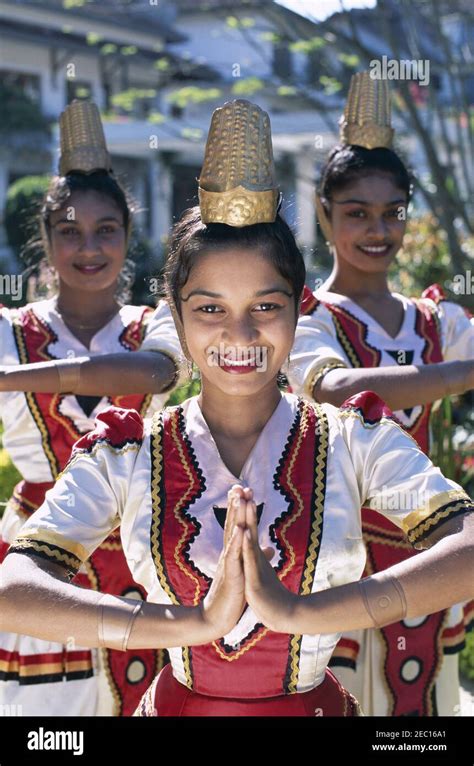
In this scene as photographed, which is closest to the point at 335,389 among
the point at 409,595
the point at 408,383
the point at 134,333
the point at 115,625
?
the point at 408,383

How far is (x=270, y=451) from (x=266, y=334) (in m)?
0.23

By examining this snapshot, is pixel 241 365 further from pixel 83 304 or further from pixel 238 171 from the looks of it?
pixel 83 304

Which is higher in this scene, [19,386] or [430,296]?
[430,296]

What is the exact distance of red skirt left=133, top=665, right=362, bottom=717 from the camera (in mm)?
1929

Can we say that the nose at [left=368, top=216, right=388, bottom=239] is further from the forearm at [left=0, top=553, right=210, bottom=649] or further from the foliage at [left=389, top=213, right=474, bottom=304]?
the foliage at [left=389, top=213, right=474, bottom=304]

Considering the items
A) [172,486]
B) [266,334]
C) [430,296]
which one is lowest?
[172,486]

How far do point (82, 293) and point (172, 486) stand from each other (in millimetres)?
1479

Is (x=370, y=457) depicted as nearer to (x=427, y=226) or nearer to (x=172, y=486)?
(x=172, y=486)

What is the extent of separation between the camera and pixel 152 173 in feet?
59.2

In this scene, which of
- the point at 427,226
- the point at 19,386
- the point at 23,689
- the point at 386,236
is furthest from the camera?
the point at 427,226
